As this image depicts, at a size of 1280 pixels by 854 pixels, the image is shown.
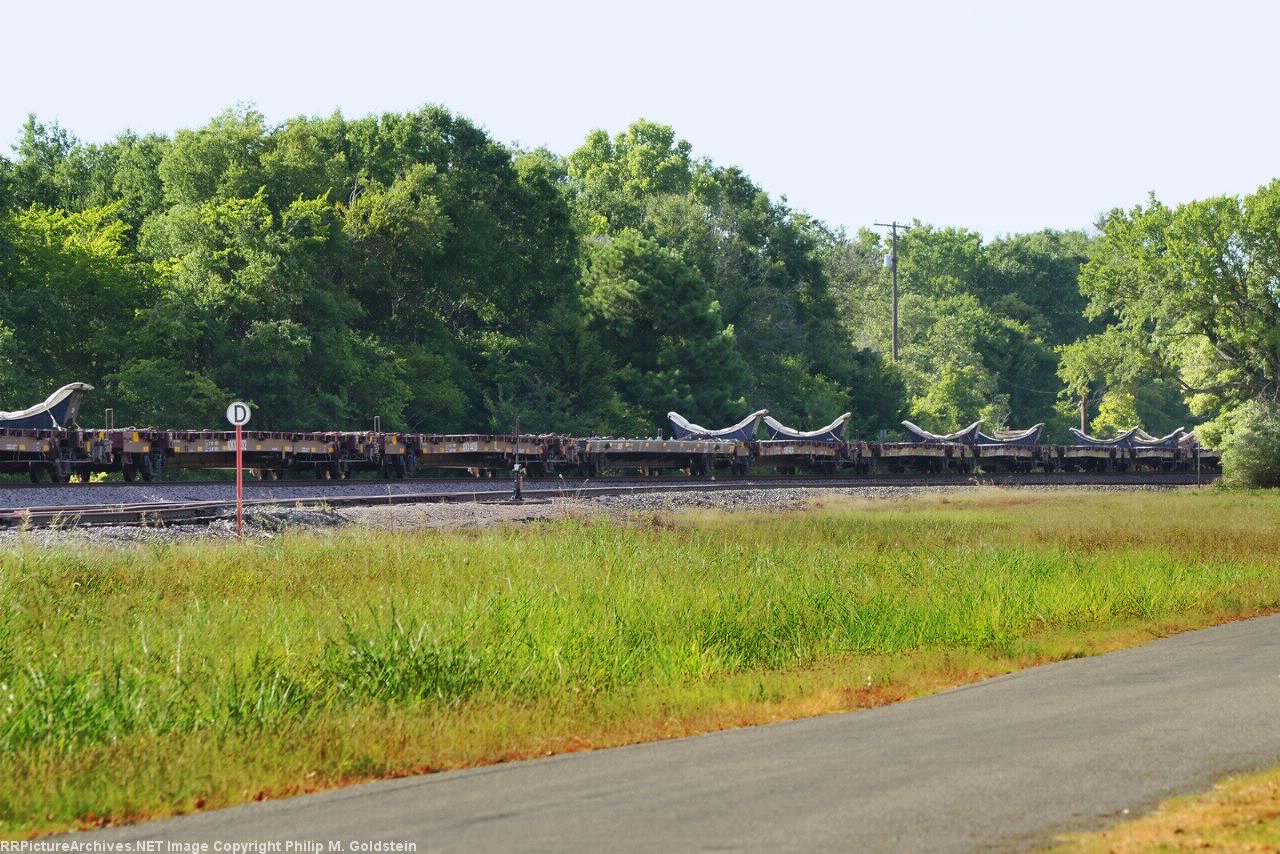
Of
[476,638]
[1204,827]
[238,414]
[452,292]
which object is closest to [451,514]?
[238,414]

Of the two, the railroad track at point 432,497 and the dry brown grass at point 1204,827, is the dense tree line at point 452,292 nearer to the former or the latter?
the railroad track at point 432,497

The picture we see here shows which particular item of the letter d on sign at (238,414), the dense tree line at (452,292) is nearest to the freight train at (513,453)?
the dense tree line at (452,292)

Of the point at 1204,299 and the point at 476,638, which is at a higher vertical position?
the point at 1204,299

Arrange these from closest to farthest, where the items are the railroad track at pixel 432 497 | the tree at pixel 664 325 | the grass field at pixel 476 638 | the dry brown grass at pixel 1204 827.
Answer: the dry brown grass at pixel 1204 827, the grass field at pixel 476 638, the railroad track at pixel 432 497, the tree at pixel 664 325

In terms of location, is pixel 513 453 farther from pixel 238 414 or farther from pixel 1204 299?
pixel 1204 299

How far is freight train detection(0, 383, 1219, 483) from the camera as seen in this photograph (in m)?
36.4

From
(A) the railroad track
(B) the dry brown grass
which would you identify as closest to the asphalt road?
(B) the dry brown grass

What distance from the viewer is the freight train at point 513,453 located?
1433 inches

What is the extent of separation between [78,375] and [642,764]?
55.7 metres

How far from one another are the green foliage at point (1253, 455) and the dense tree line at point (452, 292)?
12372 millimetres

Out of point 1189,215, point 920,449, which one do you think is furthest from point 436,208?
point 1189,215

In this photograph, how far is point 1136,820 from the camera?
8.30m

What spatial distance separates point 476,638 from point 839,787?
20.0ft

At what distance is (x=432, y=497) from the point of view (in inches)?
1380
